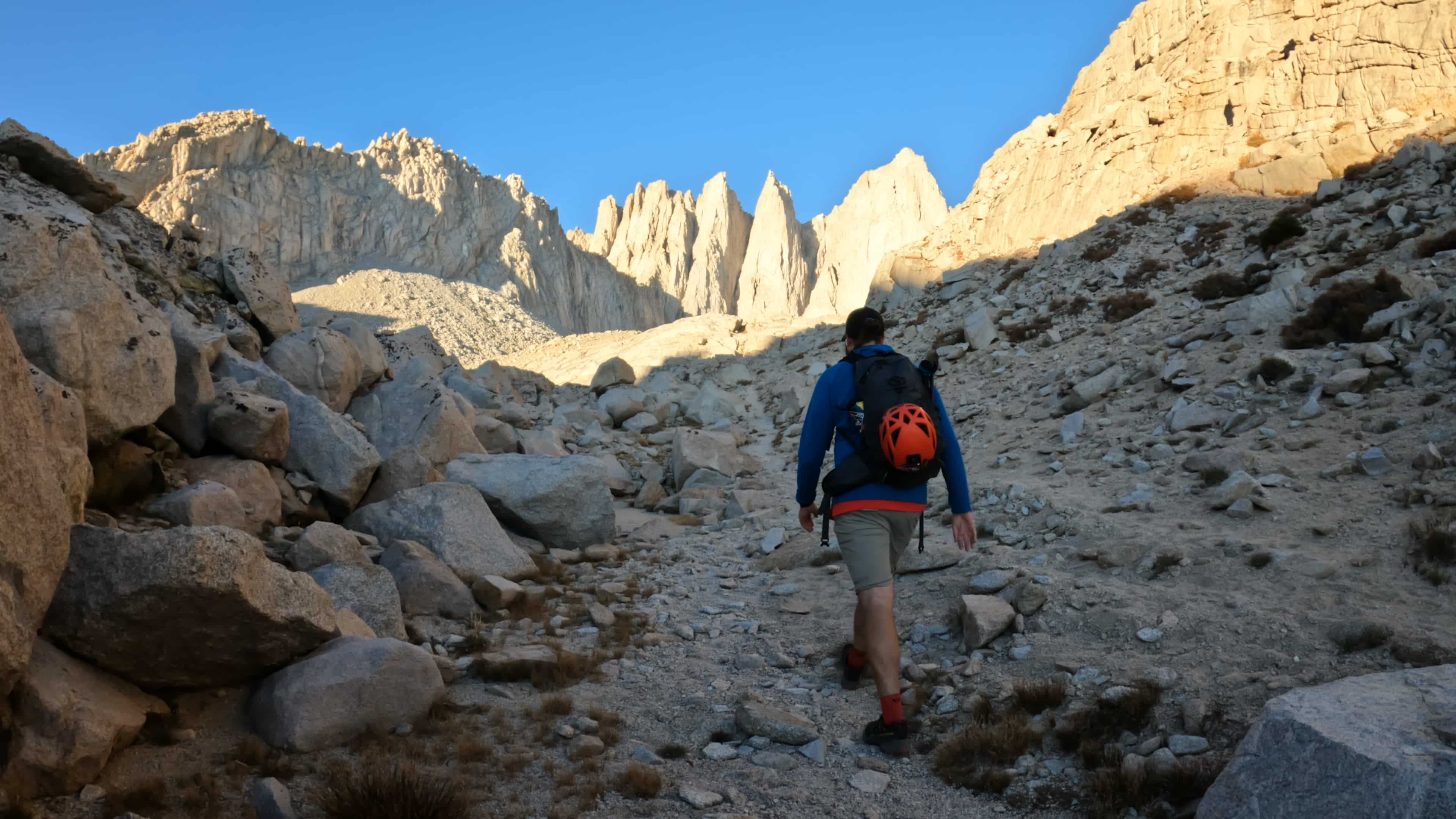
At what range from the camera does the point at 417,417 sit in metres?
11.8

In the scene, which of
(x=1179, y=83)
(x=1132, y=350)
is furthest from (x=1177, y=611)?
(x=1179, y=83)

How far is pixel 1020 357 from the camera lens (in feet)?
61.1

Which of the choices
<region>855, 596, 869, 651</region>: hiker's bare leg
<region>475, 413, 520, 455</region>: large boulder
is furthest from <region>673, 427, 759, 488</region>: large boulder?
<region>855, 596, 869, 651</region>: hiker's bare leg

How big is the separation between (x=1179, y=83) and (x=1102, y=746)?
1245 inches

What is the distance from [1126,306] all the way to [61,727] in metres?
19.4

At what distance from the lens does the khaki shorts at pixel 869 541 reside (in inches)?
188

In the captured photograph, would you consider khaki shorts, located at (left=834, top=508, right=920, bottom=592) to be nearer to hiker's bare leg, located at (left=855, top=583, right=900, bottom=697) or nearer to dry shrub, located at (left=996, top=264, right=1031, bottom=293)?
hiker's bare leg, located at (left=855, top=583, right=900, bottom=697)

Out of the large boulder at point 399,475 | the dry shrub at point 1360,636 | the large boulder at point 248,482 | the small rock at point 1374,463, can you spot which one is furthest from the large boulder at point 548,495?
the small rock at point 1374,463

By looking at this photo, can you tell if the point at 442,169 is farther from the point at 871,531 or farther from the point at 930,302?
the point at 871,531

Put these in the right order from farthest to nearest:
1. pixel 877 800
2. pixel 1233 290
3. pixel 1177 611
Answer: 1. pixel 1233 290
2. pixel 1177 611
3. pixel 877 800

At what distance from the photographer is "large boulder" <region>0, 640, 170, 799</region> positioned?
362cm

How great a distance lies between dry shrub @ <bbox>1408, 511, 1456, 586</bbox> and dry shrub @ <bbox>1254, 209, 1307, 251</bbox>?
14.1 m

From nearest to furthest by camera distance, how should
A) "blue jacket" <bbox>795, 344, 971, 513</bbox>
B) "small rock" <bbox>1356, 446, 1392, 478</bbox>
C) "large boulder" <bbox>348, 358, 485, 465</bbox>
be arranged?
1. "blue jacket" <bbox>795, 344, 971, 513</bbox>
2. "small rock" <bbox>1356, 446, 1392, 478</bbox>
3. "large boulder" <bbox>348, 358, 485, 465</bbox>

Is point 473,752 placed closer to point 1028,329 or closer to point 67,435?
point 67,435
